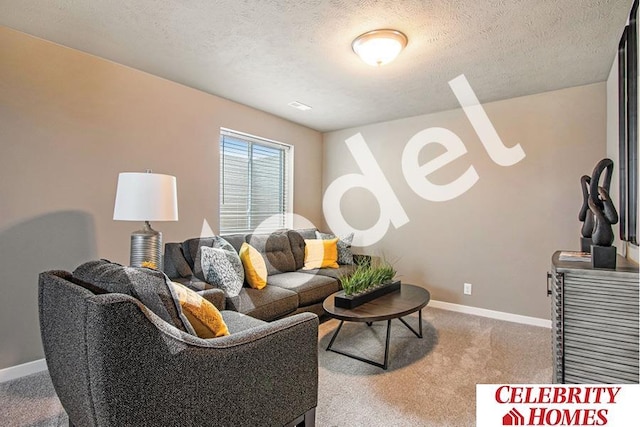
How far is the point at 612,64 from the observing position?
277 centimetres

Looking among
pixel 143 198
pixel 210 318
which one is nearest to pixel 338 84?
pixel 143 198

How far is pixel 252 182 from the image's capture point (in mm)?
4203

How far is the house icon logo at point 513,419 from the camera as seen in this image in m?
1.67

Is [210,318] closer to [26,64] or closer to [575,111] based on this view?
[26,64]

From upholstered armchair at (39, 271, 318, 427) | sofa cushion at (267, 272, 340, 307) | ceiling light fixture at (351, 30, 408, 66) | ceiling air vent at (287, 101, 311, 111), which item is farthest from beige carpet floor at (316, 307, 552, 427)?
ceiling air vent at (287, 101, 311, 111)

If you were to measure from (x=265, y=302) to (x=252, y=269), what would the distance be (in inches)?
15.9

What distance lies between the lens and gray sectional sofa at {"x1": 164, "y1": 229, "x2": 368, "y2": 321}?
2701mm

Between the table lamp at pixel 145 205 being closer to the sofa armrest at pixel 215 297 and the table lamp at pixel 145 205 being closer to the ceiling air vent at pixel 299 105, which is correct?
the sofa armrest at pixel 215 297

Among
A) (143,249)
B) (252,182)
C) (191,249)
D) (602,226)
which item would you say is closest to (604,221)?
(602,226)

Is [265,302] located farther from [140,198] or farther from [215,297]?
[140,198]

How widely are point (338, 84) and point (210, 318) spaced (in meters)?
2.51

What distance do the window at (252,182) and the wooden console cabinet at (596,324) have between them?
3162 mm

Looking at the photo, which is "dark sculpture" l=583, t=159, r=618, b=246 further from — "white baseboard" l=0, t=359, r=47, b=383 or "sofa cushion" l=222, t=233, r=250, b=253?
"white baseboard" l=0, t=359, r=47, b=383

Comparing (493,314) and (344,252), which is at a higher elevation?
(344,252)
